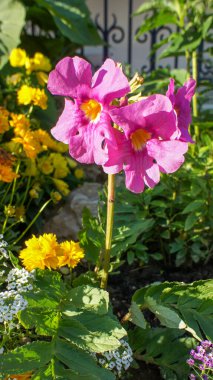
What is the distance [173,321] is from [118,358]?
27 centimetres

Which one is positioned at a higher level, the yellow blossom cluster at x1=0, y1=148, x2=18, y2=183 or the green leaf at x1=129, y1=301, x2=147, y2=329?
the yellow blossom cluster at x1=0, y1=148, x2=18, y2=183

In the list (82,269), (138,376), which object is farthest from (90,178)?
(138,376)

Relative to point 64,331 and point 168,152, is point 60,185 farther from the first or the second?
point 168,152

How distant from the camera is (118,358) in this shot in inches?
86.7

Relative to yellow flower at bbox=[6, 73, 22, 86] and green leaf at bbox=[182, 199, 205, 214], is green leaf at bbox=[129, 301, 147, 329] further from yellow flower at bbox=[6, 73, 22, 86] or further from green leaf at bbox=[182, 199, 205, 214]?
yellow flower at bbox=[6, 73, 22, 86]

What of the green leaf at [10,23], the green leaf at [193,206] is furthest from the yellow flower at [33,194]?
the green leaf at [10,23]

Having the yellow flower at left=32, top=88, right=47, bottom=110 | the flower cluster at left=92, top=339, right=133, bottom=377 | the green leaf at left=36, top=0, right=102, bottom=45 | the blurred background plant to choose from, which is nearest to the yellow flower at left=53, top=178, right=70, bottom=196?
the blurred background plant

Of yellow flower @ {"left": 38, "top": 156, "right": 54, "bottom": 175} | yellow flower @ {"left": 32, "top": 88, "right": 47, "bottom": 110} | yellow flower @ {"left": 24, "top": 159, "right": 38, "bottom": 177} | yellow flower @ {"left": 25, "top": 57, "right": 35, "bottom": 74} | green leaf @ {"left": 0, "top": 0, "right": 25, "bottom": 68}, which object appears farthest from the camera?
green leaf @ {"left": 0, "top": 0, "right": 25, "bottom": 68}

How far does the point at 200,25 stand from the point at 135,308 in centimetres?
206

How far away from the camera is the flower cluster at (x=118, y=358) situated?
2.20 metres

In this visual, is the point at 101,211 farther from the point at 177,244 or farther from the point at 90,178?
the point at 90,178

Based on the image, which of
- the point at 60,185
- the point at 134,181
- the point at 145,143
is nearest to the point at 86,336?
the point at 134,181

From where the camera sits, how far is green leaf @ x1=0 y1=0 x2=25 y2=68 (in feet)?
14.5

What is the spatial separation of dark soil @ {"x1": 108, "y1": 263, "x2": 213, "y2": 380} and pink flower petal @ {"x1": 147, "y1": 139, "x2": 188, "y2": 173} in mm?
1071
